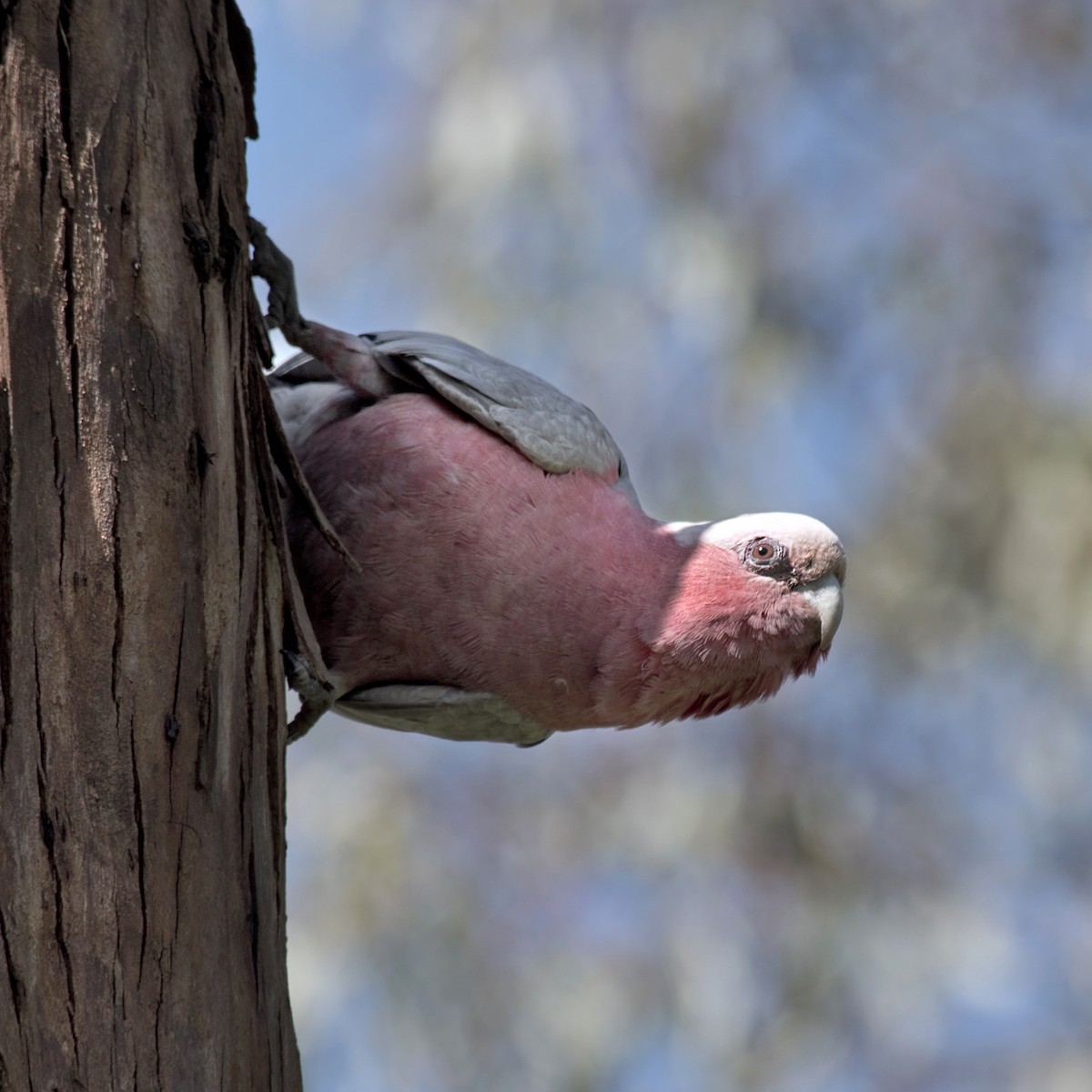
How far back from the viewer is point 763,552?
10.5 feet

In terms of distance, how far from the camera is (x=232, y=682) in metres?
2.23

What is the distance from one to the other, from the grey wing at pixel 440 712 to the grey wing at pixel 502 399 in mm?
573

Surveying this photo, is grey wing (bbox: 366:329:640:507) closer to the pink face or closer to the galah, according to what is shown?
the galah

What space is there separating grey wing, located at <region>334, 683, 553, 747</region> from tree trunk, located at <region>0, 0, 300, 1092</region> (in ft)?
2.82

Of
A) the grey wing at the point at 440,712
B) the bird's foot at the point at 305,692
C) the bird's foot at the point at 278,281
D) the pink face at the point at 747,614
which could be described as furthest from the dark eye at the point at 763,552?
the bird's foot at the point at 278,281

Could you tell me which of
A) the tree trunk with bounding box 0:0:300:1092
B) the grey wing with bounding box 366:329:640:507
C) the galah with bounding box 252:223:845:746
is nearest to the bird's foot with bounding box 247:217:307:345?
the galah with bounding box 252:223:845:746

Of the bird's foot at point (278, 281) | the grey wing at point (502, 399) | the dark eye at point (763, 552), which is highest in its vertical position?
the bird's foot at point (278, 281)

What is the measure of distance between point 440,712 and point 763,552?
32.6 inches

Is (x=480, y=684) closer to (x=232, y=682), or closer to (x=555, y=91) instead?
(x=232, y=682)

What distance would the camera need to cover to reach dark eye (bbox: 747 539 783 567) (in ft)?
10.5

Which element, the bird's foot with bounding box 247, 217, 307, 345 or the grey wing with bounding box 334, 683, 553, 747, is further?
the grey wing with bounding box 334, 683, 553, 747

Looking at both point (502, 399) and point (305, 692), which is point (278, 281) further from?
point (305, 692)

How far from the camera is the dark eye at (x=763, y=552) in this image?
126 inches

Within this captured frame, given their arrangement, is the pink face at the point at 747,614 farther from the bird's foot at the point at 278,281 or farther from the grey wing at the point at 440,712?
the bird's foot at the point at 278,281
